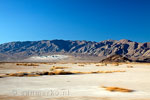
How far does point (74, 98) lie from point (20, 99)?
92.5 inches

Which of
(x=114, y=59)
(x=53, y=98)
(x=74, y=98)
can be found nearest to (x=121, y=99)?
(x=74, y=98)

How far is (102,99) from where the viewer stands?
8.08 meters

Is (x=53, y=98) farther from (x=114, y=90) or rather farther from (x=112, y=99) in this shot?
(x=114, y=90)

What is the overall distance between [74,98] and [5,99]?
2.99 metres

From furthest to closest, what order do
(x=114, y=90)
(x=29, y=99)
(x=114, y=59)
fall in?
1. (x=114, y=59)
2. (x=114, y=90)
3. (x=29, y=99)

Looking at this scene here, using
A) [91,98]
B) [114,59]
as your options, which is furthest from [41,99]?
[114,59]

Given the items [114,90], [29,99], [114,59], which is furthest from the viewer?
[114,59]

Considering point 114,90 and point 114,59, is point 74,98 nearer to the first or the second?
point 114,90

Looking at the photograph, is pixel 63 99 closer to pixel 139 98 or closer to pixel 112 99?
pixel 112 99

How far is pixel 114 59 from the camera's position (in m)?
140

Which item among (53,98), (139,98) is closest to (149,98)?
(139,98)

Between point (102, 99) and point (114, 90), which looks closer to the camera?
point (102, 99)

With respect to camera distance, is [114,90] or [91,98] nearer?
[91,98]

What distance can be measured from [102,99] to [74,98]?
124cm
